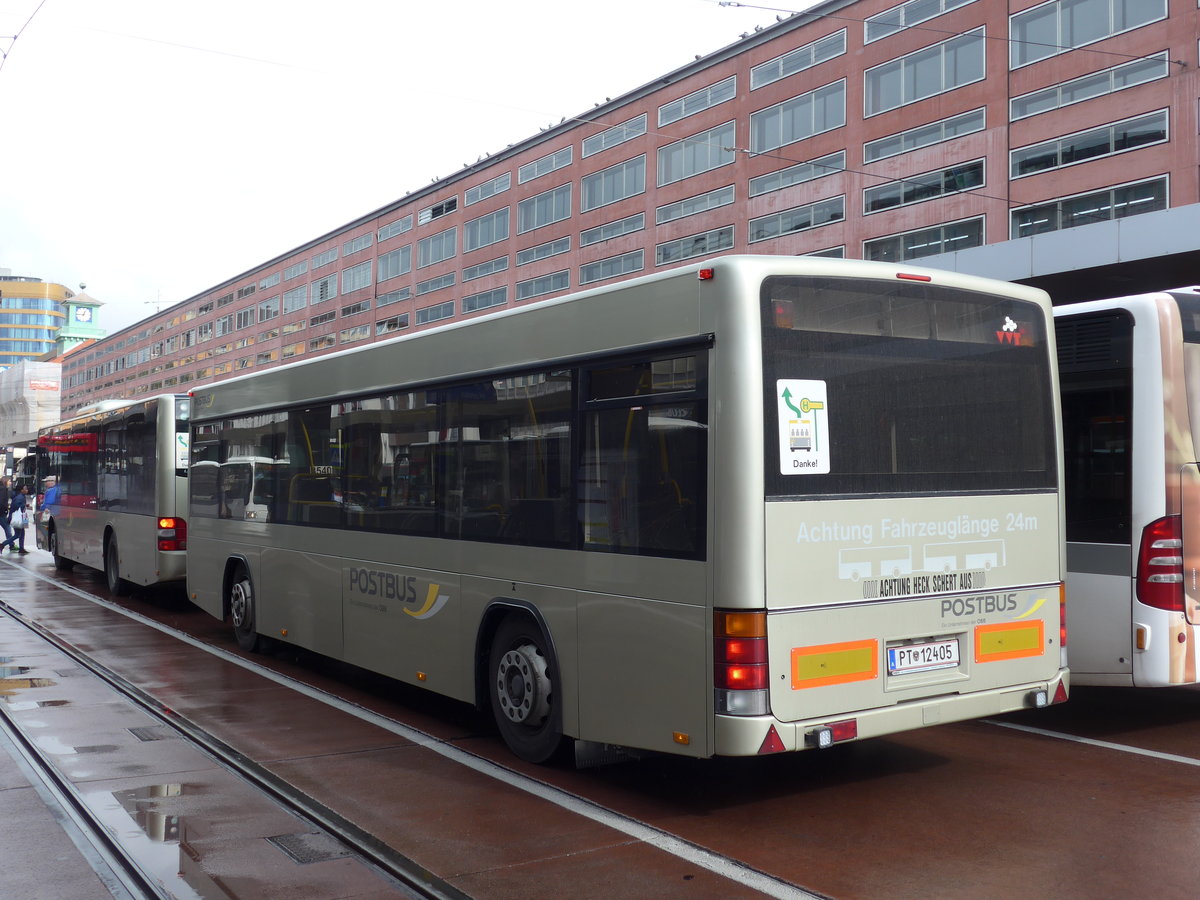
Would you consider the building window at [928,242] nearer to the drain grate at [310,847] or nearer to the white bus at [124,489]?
the white bus at [124,489]

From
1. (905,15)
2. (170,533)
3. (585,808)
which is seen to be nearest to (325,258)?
(905,15)

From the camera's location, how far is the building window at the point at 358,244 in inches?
3214

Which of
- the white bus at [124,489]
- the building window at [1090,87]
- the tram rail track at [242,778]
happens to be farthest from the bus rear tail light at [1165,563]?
the building window at [1090,87]

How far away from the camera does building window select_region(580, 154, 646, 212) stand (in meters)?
56.6

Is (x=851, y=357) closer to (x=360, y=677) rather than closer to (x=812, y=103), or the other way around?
(x=360, y=677)

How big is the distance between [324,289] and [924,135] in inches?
2170

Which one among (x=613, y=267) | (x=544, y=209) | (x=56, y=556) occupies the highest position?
(x=544, y=209)

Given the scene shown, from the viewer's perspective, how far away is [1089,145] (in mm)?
39000

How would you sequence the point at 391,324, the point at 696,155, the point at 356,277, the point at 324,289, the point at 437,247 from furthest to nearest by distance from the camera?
the point at 324,289, the point at 356,277, the point at 391,324, the point at 437,247, the point at 696,155

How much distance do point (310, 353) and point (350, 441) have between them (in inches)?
3331

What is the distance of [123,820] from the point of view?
227 inches

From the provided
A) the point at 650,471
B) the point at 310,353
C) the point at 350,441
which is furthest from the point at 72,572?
the point at 310,353

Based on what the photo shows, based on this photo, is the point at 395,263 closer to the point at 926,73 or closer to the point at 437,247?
the point at 437,247

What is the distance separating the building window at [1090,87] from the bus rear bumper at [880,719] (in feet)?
120
